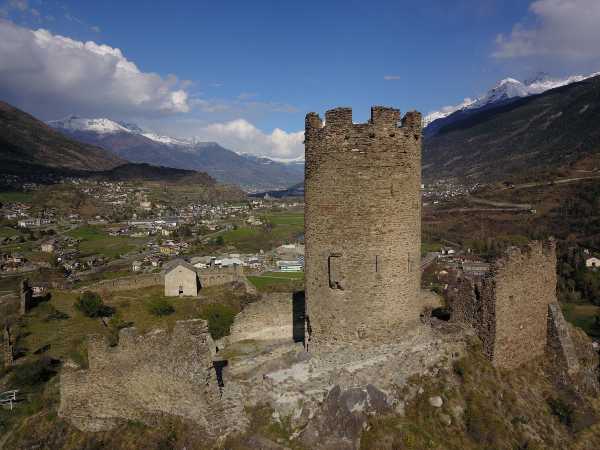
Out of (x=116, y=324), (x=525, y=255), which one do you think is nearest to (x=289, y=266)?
(x=116, y=324)

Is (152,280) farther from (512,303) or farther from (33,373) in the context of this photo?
(512,303)

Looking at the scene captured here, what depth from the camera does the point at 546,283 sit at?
1409 centimetres

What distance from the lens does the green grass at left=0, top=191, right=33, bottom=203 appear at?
4852 inches

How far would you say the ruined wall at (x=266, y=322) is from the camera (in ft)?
57.2

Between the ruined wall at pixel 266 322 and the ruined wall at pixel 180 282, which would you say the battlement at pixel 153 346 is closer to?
the ruined wall at pixel 266 322

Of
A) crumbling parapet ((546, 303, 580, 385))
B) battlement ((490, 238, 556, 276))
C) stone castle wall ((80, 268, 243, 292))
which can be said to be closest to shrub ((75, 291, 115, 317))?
stone castle wall ((80, 268, 243, 292))

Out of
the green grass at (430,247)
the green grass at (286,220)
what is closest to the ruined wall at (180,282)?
the green grass at (430,247)

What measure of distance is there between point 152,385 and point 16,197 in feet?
463

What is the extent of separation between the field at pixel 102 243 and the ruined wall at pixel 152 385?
240ft

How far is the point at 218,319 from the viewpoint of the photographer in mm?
32312

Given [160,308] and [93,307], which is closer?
[93,307]

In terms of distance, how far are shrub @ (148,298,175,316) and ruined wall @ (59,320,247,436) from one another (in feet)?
85.9

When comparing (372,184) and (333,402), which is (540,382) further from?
(372,184)

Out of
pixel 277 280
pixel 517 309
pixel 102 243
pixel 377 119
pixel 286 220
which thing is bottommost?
pixel 277 280
